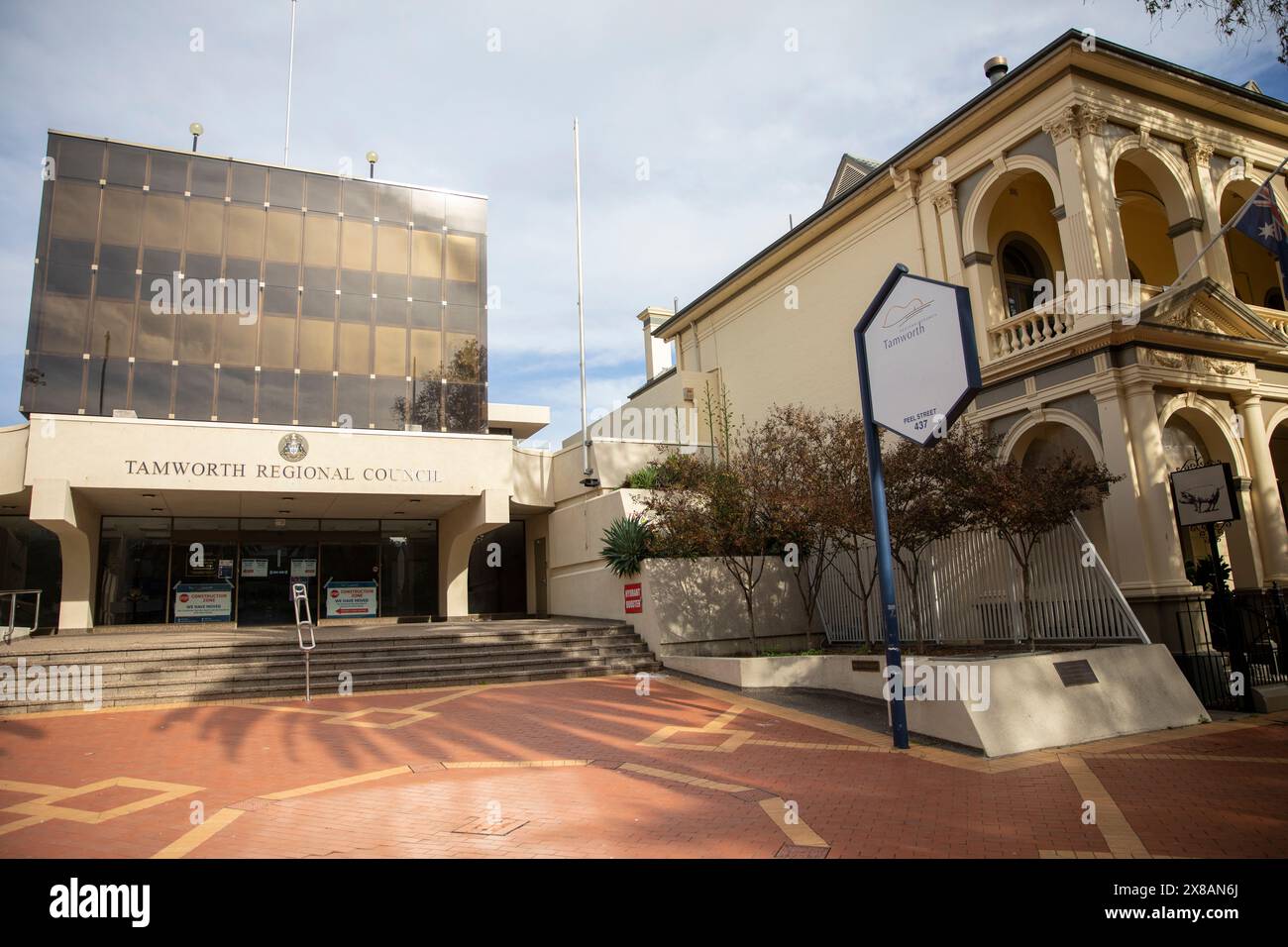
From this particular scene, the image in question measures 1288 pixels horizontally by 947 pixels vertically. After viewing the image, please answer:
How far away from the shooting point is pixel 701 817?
19.4 feet

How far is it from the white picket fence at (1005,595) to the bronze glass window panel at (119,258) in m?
18.1

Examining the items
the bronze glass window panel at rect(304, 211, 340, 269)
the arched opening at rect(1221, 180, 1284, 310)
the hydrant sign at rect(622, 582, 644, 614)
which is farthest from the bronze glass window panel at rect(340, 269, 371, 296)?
the arched opening at rect(1221, 180, 1284, 310)

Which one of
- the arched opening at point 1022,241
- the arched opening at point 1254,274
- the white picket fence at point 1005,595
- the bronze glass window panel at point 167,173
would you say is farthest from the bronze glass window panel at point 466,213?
the arched opening at point 1254,274

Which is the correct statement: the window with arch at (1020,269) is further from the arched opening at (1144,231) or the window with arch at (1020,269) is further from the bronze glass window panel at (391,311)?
the bronze glass window panel at (391,311)

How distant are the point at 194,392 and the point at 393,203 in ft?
23.5

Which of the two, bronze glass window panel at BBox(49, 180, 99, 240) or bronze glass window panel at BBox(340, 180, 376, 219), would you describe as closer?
bronze glass window panel at BBox(49, 180, 99, 240)

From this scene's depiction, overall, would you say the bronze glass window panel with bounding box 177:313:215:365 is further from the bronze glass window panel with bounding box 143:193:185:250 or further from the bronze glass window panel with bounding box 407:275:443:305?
the bronze glass window panel with bounding box 407:275:443:305

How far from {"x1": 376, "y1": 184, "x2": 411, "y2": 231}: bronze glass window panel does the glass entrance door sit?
9.05 metres

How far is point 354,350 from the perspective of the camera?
A: 2008 cm

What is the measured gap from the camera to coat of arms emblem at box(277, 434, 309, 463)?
16953 mm

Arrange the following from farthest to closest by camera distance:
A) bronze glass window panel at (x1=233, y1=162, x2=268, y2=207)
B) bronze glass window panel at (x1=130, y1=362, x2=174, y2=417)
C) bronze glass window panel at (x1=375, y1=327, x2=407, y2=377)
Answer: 1. bronze glass window panel at (x1=375, y1=327, x2=407, y2=377)
2. bronze glass window panel at (x1=233, y1=162, x2=268, y2=207)
3. bronze glass window panel at (x1=130, y1=362, x2=174, y2=417)

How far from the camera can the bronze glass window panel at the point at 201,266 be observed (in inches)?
747

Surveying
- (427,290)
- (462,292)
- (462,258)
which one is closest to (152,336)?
(427,290)
